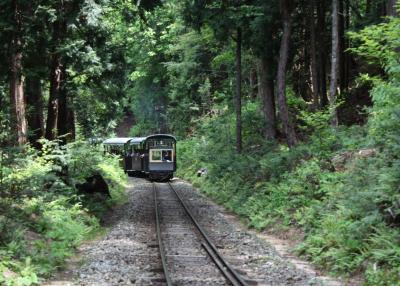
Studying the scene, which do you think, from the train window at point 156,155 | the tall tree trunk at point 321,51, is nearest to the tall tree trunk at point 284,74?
the tall tree trunk at point 321,51

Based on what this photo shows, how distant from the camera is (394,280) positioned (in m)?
8.11

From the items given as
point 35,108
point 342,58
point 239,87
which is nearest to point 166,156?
point 239,87

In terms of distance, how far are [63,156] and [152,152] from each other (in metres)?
21.4

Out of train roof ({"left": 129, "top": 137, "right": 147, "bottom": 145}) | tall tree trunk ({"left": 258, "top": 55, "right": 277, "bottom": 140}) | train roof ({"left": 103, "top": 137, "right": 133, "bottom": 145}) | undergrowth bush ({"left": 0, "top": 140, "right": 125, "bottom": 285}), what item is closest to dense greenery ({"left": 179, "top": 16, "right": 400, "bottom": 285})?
tall tree trunk ({"left": 258, "top": 55, "right": 277, "bottom": 140})

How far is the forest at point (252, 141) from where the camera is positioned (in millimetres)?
10109

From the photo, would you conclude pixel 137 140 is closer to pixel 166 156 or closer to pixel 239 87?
pixel 166 156

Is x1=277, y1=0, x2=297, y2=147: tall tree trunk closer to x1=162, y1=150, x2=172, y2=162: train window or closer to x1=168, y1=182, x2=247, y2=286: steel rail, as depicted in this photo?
x1=168, y1=182, x2=247, y2=286: steel rail

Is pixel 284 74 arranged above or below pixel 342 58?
below

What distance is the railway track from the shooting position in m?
9.52

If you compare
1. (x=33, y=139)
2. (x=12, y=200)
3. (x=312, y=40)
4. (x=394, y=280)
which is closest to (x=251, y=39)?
(x=312, y=40)

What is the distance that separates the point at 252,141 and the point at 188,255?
17103 mm

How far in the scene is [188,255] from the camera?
38.8 feet

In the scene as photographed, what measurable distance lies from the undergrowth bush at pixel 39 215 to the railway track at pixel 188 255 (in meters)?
2.08

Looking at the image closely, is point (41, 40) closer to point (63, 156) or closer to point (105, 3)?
point (105, 3)
